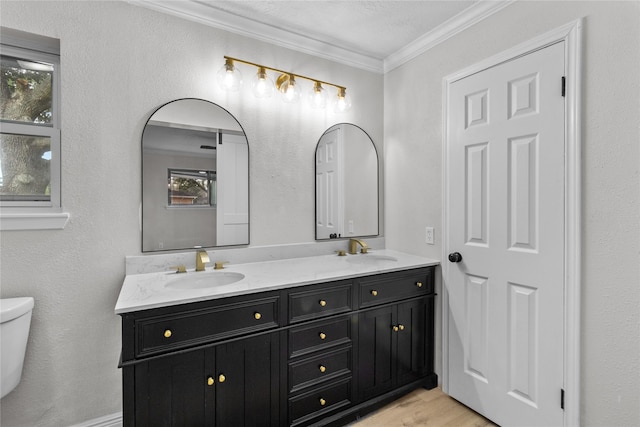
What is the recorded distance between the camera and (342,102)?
2.31 m

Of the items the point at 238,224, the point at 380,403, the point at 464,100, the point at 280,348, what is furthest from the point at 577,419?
the point at 238,224

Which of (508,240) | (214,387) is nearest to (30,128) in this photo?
(214,387)

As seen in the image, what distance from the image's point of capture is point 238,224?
6.59 ft

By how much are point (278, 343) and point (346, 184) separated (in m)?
1.30

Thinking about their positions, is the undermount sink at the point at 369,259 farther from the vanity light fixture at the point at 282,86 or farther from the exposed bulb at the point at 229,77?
the exposed bulb at the point at 229,77

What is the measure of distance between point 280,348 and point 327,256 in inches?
34.5

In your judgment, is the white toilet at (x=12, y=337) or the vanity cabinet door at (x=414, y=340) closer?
the white toilet at (x=12, y=337)

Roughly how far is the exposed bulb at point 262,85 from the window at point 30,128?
1.03 metres

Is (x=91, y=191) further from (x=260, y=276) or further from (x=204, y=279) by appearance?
(x=260, y=276)

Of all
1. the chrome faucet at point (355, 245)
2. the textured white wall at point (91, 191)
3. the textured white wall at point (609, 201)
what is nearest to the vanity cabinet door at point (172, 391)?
the textured white wall at point (91, 191)

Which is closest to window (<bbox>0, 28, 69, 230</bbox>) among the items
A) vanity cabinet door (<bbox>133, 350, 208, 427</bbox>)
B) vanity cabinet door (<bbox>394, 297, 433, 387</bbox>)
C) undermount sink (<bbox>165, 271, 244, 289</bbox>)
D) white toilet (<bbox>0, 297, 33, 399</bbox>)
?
white toilet (<bbox>0, 297, 33, 399</bbox>)

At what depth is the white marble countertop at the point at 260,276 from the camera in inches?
52.2

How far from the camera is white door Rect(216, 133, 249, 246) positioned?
6.42 feet

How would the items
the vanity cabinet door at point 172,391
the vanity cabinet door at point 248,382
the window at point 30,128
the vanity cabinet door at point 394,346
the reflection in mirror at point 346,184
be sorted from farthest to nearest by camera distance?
the reflection in mirror at point 346,184 → the vanity cabinet door at point 394,346 → the window at point 30,128 → the vanity cabinet door at point 248,382 → the vanity cabinet door at point 172,391
